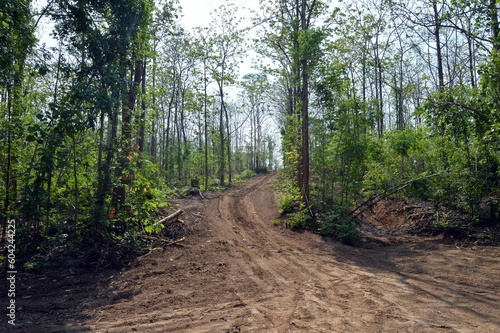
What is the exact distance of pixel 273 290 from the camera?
6398 mm

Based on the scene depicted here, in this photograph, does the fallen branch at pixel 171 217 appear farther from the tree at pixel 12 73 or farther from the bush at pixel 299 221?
the bush at pixel 299 221

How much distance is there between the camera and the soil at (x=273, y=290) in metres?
4.97

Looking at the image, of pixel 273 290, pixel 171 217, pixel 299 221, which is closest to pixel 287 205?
pixel 299 221

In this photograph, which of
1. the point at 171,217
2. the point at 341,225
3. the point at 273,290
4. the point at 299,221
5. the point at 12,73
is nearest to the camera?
the point at 273,290

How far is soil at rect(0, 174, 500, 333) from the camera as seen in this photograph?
4969 mm

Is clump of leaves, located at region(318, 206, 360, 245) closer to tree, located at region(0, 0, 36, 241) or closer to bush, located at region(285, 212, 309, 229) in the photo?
bush, located at region(285, 212, 309, 229)

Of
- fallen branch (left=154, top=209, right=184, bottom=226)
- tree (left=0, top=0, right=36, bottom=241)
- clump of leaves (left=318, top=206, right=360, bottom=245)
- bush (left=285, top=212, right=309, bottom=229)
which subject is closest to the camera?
tree (left=0, top=0, right=36, bottom=241)

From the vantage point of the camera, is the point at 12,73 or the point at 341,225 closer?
the point at 12,73

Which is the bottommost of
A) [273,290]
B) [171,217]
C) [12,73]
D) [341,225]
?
[273,290]

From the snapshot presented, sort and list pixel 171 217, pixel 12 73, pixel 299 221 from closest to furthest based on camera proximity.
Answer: pixel 12 73 < pixel 171 217 < pixel 299 221

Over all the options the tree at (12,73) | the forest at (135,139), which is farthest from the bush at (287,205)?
the tree at (12,73)

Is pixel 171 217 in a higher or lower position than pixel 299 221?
higher

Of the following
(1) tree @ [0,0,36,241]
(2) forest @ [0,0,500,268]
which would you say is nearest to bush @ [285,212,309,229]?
A: (2) forest @ [0,0,500,268]

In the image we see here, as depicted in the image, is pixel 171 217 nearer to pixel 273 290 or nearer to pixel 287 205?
pixel 287 205
